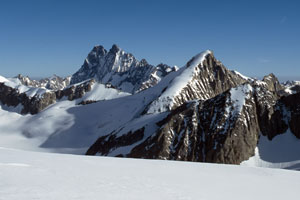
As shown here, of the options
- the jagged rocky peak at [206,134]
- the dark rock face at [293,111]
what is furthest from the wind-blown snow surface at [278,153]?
the jagged rocky peak at [206,134]

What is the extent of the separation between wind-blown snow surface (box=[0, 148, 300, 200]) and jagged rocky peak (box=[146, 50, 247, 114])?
3642 inches

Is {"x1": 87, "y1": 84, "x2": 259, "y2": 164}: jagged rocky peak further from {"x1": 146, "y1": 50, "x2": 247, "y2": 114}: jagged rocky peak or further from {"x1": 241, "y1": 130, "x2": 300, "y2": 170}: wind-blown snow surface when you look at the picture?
{"x1": 146, "y1": 50, "x2": 247, "y2": 114}: jagged rocky peak

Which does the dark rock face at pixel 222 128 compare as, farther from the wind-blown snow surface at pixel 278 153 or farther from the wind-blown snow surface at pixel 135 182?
the wind-blown snow surface at pixel 135 182

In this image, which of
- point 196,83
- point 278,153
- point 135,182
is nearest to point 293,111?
point 278,153

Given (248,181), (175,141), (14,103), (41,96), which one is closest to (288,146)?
(175,141)

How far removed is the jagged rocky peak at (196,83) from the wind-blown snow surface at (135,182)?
9250 centimetres

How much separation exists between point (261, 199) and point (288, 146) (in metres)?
71.8

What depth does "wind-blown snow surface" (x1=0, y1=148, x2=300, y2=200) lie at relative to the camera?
9.97m

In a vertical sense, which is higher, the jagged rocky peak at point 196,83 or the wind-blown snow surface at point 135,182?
the jagged rocky peak at point 196,83

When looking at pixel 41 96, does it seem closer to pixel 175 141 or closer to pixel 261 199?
pixel 175 141

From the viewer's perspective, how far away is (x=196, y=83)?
127 metres

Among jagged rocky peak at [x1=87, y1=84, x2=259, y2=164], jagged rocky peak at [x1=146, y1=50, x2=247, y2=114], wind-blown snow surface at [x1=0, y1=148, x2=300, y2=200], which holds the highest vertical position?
jagged rocky peak at [x1=146, y1=50, x2=247, y2=114]

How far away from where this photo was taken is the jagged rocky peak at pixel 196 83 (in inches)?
4424

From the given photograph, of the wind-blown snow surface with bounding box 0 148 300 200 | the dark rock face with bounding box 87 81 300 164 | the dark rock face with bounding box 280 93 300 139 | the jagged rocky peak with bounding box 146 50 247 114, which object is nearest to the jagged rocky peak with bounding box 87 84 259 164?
the dark rock face with bounding box 87 81 300 164
